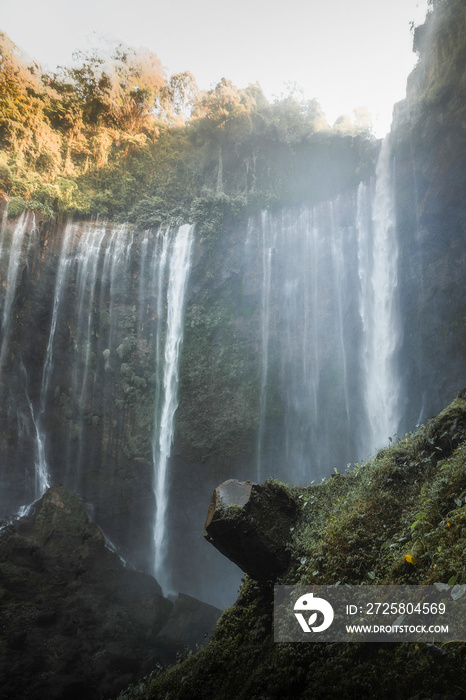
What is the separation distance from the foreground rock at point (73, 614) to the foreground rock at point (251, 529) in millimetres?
6276

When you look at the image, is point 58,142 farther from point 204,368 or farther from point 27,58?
point 204,368

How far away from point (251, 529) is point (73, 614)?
8747 millimetres

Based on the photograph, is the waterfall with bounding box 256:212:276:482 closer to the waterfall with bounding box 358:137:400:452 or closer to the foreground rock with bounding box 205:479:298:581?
the waterfall with bounding box 358:137:400:452

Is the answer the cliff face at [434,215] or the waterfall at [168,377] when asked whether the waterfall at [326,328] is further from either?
the waterfall at [168,377]

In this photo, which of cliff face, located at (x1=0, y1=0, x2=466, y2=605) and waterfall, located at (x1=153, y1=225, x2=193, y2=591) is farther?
waterfall, located at (x1=153, y1=225, x2=193, y2=591)

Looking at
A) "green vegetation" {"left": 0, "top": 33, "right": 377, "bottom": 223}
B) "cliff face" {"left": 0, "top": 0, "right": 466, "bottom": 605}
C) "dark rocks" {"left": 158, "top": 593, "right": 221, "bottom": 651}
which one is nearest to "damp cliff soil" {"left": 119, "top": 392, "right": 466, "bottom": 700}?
"dark rocks" {"left": 158, "top": 593, "right": 221, "bottom": 651}

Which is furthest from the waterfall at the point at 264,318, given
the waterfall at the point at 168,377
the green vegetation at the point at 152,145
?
the waterfall at the point at 168,377

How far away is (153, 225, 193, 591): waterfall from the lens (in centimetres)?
1691

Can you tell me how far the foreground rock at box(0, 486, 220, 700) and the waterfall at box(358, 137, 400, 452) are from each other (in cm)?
950

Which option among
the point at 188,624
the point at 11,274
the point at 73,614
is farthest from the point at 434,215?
the point at 73,614

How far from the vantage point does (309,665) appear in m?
3.59

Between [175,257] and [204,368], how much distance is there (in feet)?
18.2

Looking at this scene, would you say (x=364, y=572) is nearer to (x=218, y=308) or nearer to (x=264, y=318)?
(x=264, y=318)

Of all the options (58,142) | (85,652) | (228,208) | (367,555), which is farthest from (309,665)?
(58,142)
